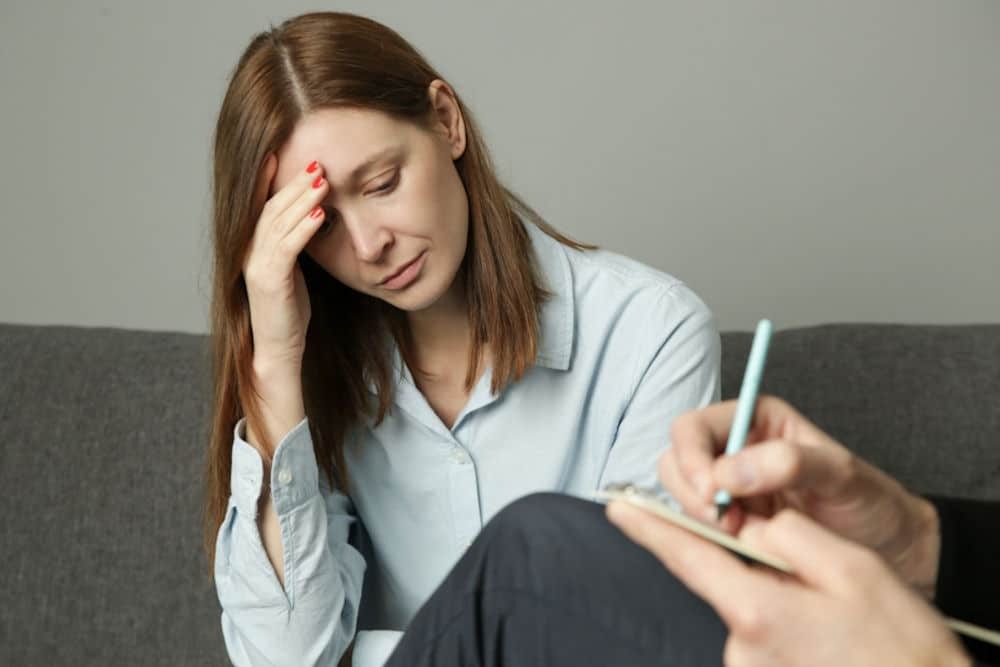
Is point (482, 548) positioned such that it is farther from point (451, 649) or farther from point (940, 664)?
point (940, 664)

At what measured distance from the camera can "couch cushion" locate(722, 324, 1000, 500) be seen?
1.67 meters

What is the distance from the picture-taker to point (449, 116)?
1511mm

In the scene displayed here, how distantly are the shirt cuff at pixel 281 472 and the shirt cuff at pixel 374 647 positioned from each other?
0.21m

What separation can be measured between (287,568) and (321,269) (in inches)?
16.1

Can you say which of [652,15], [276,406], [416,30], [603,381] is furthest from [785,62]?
[276,406]

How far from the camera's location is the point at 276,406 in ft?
4.96

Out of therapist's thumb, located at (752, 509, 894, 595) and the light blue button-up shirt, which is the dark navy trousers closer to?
therapist's thumb, located at (752, 509, 894, 595)

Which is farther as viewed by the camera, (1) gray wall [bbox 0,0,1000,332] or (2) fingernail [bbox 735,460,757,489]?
(1) gray wall [bbox 0,0,1000,332]

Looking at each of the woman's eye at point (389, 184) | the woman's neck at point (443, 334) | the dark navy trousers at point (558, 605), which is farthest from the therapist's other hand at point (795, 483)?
the woman's neck at point (443, 334)

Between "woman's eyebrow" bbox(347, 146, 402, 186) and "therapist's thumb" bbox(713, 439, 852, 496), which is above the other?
"woman's eyebrow" bbox(347, 146, 402, 186)

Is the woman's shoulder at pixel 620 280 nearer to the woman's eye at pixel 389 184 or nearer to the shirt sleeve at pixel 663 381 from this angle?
the shirt sleeve at pixel 663 381

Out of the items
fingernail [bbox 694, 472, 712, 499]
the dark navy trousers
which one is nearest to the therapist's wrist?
the dark navy trousers

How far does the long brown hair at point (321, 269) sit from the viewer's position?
1.39 meters

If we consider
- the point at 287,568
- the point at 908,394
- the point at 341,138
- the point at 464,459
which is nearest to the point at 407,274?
the point at 341,138
